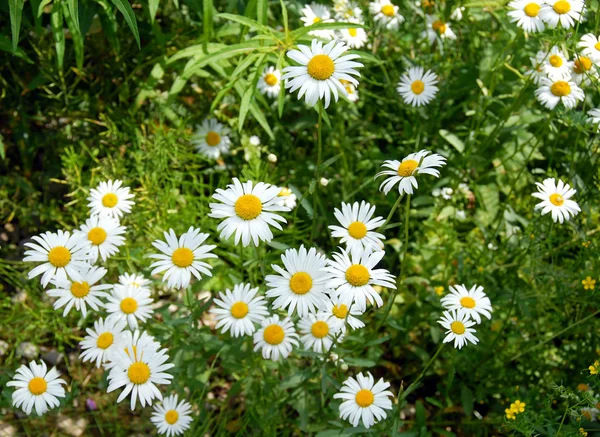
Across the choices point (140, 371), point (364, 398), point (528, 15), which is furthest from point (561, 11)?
point (140, 371)

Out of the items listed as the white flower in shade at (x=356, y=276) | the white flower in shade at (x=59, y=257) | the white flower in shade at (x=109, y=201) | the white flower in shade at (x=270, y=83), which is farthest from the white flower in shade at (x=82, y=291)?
the white flower in shade at (x=270, y=83)

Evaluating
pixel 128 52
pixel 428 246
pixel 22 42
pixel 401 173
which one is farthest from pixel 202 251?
pixel 22 42

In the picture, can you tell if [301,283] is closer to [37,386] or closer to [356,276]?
[356,276]

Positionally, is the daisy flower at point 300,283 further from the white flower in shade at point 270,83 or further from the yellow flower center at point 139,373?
the white flower in shade at point 270,83

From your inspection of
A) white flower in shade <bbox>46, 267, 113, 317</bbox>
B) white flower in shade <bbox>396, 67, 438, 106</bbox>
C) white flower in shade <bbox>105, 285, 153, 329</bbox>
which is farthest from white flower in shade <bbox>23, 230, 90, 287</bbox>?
white flower in shade <bbox>396, 67, 438, 106</bbox>

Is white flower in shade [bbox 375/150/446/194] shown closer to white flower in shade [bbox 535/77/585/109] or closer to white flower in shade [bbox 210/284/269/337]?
white flower in shade [bbox 210/284/269/337]

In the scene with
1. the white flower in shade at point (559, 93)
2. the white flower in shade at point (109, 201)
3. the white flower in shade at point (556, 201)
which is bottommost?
the white flower in shade at point (109, 201)
